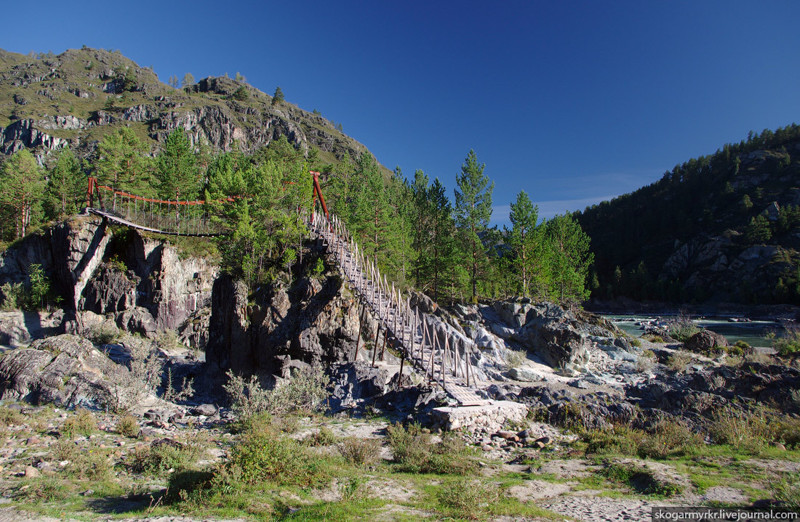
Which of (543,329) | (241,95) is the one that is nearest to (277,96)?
(241,95)

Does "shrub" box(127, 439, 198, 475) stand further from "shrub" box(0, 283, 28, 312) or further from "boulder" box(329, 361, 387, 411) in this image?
"shrub" box(0, 283, 28, 312)

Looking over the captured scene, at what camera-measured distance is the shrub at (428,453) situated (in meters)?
9.49

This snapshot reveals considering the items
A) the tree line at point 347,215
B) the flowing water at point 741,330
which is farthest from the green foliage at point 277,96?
the flowing water at point 741,330

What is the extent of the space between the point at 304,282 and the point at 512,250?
26.8 metres

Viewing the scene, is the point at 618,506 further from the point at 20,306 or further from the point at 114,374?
the point at 20,306

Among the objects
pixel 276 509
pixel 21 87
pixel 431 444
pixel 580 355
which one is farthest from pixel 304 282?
pixel 21 87

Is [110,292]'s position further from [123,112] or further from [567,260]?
[123,112]

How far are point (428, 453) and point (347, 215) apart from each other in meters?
27.7

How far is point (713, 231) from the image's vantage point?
356ft

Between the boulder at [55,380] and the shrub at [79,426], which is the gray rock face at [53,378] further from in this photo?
the shrub at [79,426]

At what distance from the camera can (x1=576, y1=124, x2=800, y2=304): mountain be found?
88688 mm

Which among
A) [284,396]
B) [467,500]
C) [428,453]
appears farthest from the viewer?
[284,396]

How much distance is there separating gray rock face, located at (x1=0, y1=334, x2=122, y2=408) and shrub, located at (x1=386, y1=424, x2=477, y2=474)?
12815mm

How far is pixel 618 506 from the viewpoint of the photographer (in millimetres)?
7070
